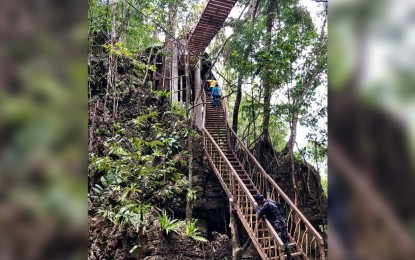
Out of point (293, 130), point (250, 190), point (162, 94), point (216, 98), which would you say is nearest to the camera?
point (250, 190)

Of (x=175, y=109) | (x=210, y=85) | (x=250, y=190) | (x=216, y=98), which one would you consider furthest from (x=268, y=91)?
(x=210, y=85)

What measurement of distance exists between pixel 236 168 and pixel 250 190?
0.80 m

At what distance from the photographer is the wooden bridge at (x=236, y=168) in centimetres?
553

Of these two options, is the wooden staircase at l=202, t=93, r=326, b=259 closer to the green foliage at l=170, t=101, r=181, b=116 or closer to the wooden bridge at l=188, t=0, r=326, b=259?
the wooden bridge at l=188, t=0, r=326, b=259

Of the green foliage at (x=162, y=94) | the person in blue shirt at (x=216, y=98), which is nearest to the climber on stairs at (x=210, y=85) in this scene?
the person in blue shirt at (x=216, y=98)

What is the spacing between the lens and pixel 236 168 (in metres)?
7.38

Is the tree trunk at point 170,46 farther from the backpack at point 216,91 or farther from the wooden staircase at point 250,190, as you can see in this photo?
the wooden staircase at point 250,190

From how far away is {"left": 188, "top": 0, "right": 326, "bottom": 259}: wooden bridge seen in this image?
553 centimetres

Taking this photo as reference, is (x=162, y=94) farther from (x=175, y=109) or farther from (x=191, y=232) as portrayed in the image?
(x=191, y=232)

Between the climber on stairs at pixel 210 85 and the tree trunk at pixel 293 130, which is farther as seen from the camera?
the climber on stairs at pixel 210 85
